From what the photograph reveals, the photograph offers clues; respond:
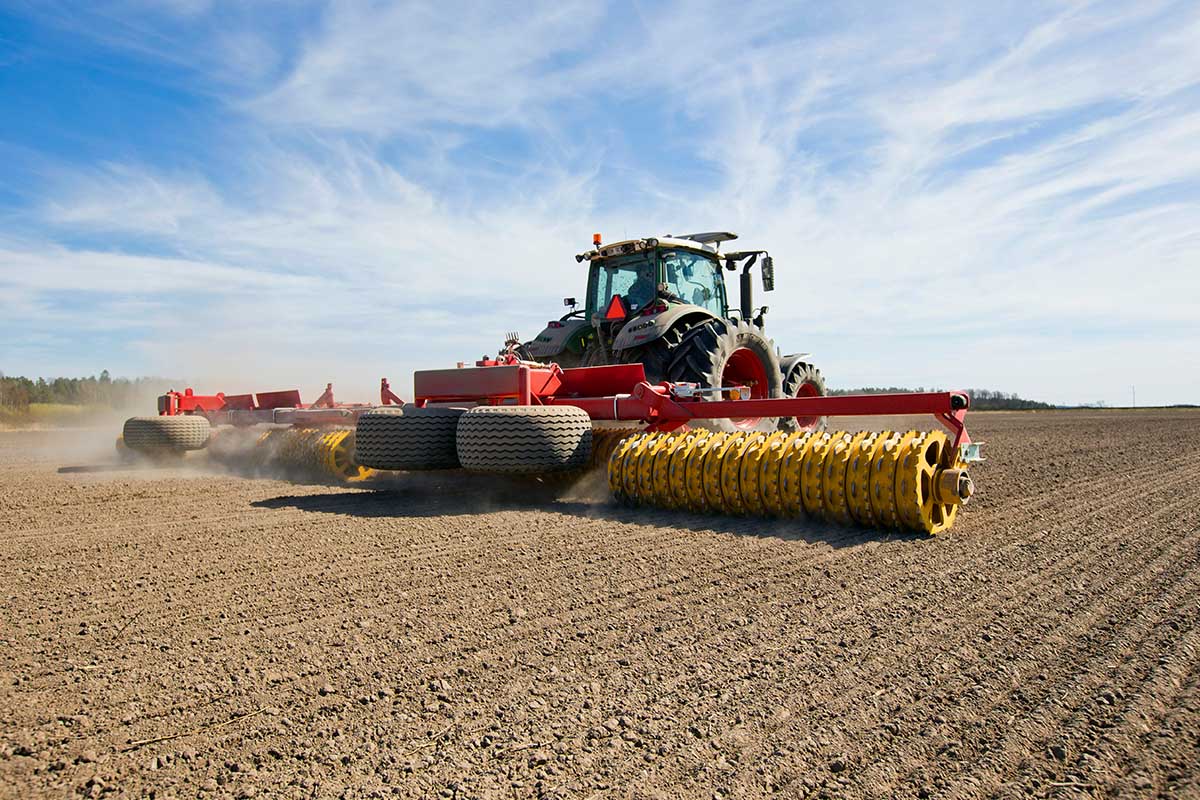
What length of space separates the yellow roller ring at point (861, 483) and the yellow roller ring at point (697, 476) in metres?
0.98

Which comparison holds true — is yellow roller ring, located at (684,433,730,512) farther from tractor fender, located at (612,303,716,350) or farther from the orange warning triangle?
the orange warning triangle

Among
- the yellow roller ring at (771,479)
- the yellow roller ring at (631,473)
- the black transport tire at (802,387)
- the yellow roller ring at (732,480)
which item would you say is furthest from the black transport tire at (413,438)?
the black transport tire at (802,387)

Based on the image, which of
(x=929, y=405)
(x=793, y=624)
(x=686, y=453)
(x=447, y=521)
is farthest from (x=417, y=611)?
(x=929, y=405)

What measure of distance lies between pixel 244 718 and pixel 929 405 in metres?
4.34

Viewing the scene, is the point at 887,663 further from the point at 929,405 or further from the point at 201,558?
the point at 201,558

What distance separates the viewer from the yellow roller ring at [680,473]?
5.39m

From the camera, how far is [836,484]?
4.77 metres

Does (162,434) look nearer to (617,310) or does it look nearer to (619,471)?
(617,310)

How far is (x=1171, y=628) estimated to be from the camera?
114 inches

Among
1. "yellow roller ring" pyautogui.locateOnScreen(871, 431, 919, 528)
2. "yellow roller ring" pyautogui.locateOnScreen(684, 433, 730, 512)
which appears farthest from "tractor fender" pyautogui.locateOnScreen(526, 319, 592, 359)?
"yellow roller ring" pyautogui.locateOnScreen(871, 431, 919, 528)

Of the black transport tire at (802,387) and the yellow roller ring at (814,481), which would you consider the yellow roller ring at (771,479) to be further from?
the black transport tire at (802,387)

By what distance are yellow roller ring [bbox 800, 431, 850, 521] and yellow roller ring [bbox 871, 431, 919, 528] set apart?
334mm

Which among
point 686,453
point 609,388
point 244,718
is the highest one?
point 609,388

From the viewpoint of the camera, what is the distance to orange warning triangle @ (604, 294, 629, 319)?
8297 mm
